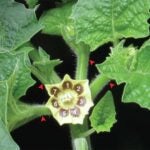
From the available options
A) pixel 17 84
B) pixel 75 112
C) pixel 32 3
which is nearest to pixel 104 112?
pixel 75 112

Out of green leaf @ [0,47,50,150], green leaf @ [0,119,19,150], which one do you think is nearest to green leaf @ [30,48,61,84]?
green leaf @ [0,47,50,150]

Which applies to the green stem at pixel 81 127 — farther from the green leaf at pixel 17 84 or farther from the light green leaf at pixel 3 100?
the light green leaf at pixel 3 100

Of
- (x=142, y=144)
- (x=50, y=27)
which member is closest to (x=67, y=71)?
(x=50, y=27)

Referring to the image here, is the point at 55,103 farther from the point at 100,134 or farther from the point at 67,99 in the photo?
the point at 100,134

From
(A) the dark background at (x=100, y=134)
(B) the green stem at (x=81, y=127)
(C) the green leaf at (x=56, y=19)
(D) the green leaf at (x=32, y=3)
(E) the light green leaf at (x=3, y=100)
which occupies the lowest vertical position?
(A) the dark background at (x=100, y=134)

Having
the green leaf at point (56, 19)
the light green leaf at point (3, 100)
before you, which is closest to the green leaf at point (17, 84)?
the light green leaf at point (3, 100)

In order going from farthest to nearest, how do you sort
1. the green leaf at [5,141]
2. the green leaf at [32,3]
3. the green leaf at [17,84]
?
the green leaf at [32,3], the green leaf at [17,84], the green leaf at [5,141]

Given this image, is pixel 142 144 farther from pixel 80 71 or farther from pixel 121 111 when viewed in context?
pixel 80 71
